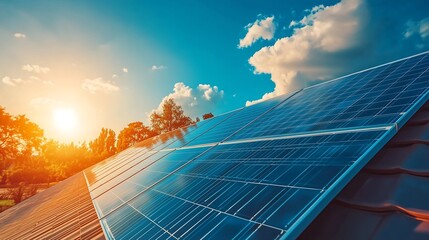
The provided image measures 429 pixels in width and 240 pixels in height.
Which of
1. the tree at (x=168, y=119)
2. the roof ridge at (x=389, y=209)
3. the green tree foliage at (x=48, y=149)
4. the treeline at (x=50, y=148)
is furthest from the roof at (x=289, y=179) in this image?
the tree at (x=168, y=119)

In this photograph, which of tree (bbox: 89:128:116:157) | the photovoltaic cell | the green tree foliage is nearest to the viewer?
the photovoltaic cell

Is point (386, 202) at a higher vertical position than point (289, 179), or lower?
lower

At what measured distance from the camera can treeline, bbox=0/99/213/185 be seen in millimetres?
47875

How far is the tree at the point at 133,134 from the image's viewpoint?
3113 inches

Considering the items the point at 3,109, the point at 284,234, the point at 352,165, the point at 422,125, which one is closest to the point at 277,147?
the point at 352,165

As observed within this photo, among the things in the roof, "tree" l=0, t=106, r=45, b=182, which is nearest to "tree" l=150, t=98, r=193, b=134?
"tree" l=0, t=106, r=45, b=182

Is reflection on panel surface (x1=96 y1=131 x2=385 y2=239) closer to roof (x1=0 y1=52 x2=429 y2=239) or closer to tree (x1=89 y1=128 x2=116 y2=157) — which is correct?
roof (x1=0 y1=52 x2=429 y2=239)

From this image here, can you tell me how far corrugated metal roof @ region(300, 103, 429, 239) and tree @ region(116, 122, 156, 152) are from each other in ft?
262

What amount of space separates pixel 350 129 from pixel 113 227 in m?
4.60

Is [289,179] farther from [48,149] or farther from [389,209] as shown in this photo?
[48,149]

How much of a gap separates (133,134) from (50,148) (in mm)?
22769

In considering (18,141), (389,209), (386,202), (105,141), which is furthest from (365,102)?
(105,141)

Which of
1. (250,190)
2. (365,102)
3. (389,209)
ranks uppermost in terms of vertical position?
(365,102)

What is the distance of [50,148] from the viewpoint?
6575cm
